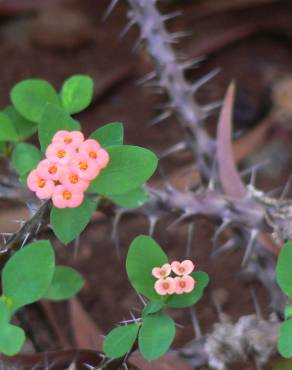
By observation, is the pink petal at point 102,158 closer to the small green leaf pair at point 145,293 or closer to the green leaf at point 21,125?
the small green leaf pair at point 145,293

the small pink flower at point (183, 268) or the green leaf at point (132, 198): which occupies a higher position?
the green leaf at point (132, 198)

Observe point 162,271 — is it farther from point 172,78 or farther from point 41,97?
point 172,78

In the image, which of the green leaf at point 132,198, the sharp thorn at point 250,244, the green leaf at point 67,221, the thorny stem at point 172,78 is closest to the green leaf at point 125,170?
the green leaf at point 67,221

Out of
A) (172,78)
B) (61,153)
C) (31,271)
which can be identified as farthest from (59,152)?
(172,78)

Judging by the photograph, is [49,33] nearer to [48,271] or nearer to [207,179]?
[207,179]

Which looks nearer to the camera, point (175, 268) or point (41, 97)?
point (175, 268)

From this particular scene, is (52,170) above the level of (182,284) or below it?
above

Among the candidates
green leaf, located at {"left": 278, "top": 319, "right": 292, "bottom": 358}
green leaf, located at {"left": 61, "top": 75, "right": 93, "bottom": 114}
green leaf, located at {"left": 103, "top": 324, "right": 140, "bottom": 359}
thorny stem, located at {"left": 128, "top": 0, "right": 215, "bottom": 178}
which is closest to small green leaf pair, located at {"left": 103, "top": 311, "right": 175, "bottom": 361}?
green leaf, located at {"left": 103, "top": 324, "right": 140, "bottom": 359}
